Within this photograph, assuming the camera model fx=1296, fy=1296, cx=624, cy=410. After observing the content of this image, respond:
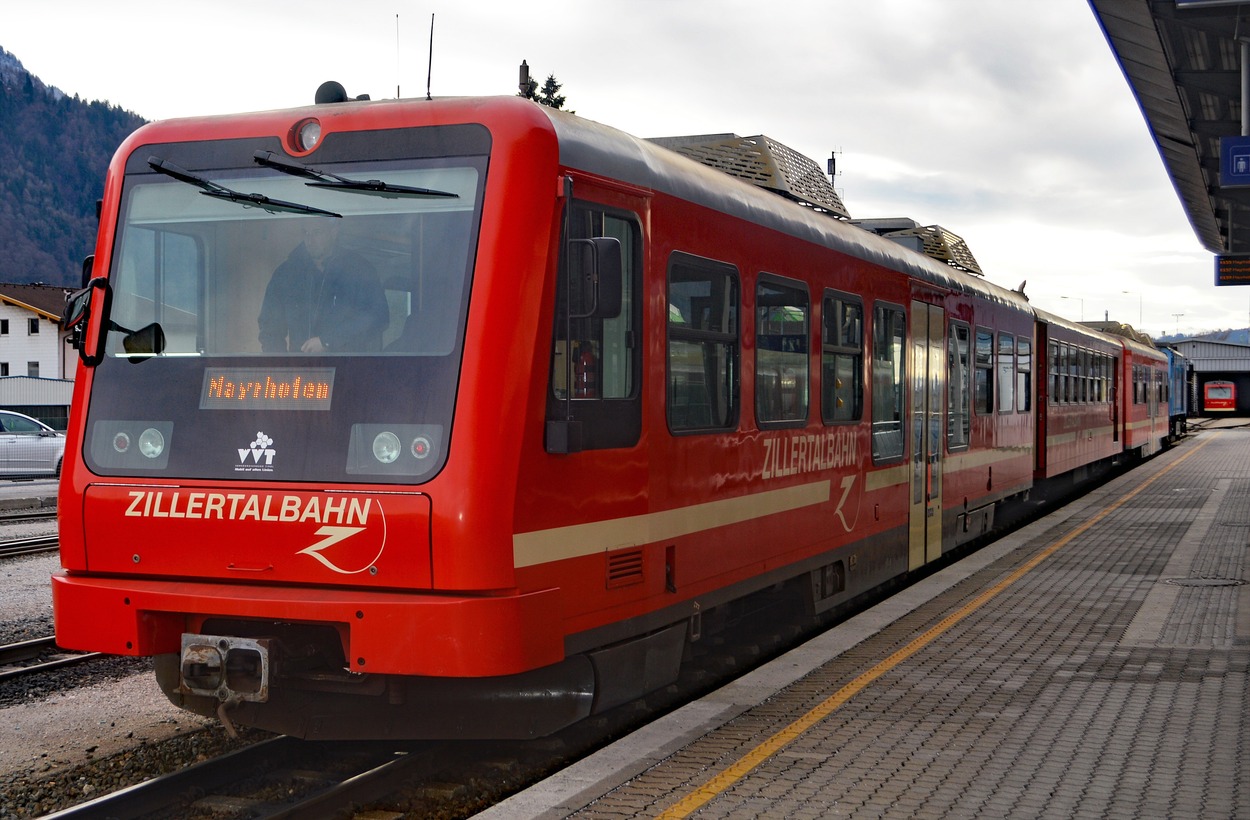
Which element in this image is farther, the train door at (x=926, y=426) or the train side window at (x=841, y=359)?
the train door at (x=926, y=426)

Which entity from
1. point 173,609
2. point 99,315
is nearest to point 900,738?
point 173,609

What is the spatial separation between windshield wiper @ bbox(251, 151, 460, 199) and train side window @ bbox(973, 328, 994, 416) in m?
9.08

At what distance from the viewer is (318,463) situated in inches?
209

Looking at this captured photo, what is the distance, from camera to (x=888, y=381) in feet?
33.3

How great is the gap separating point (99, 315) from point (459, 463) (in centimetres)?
202

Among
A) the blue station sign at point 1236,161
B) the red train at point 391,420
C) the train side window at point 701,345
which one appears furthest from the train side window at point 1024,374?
the red train at point 391,420

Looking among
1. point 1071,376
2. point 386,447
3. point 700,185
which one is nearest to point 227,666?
point 386,447

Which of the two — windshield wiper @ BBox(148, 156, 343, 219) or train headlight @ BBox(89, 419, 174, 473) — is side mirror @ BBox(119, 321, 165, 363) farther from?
windshield wiper @ BBox(148, 156, 343, 219)

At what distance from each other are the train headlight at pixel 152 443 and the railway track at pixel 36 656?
9.97 ft

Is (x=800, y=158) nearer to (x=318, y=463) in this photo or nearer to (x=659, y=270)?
(x=659, y=270)

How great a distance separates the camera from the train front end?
511cm

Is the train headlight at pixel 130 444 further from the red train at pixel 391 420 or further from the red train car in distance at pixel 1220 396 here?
the red train car in distance at pixel 1220 396

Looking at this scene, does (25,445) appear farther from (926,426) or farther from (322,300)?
(322,300)

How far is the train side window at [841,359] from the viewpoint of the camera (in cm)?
866
